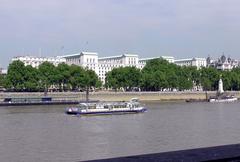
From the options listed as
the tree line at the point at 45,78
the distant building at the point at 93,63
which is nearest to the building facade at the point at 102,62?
the distant building at the point at 93,63

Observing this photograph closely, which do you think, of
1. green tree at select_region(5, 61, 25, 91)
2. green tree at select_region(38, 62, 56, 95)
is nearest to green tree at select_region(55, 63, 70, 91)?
green tree at select_region(38, 62, 56, 95)

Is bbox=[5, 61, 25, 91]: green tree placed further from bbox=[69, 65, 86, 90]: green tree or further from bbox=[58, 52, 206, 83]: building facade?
bbox=[58, 52, 206, 83]: building facade

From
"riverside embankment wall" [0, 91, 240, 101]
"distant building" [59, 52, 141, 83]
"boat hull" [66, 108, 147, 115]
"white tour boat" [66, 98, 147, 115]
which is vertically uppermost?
"distant building" [59, 52, 141, 83]

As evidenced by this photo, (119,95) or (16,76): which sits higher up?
(16,76)

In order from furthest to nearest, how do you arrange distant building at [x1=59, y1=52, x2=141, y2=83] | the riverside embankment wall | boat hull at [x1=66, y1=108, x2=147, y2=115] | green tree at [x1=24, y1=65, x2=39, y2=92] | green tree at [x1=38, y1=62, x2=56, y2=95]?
distant building at [x1=59, y1=52, x2=141, y2=83], green tree at [x1=38, y1=62, x2=56, y2=95], green tree at [x1=24, y1=65, x2=39, y2=92], the riverside embankment wall, boat hull at [x1=66, y1=108, x2=147, y2=115]

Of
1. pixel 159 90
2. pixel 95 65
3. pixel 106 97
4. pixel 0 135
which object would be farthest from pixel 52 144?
pixel 95 65

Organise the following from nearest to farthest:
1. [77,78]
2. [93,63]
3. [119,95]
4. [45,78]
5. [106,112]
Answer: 1. [106,112]
2. [119,95]
3. [45,78]
4. [77,78]
5. [93,63]

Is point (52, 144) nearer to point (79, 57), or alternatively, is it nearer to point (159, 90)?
point (159, 90)

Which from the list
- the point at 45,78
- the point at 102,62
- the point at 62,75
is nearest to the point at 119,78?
the point at 62,75

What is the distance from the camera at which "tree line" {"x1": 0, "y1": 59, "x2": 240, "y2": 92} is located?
68500mm

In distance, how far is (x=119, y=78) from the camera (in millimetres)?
77188

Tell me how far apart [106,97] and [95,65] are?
45.5 m

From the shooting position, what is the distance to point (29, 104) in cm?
5706

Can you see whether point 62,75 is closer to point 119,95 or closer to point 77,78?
point 77,78
